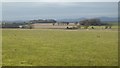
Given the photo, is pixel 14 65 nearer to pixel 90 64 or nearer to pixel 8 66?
pixel 8 66

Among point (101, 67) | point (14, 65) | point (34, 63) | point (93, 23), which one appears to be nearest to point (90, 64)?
point (101, 67)

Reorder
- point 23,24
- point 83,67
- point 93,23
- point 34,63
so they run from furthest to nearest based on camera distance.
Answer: point 93,23 → point 23,24 → point 34,63 → point 83,67

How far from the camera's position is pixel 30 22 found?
4638 inches

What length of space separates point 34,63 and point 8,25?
93.1 meters

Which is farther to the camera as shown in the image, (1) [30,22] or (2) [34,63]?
(1) [30,22]

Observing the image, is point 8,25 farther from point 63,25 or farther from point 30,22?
point 63,25

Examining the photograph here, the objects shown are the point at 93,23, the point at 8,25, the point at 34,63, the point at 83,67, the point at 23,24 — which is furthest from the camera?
the point at 93,23

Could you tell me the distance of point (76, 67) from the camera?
604 inches

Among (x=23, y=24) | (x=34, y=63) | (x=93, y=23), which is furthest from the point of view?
(x=93, y=23)

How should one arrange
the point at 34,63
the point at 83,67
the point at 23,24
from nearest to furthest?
the point at 83,67 < the point at 34,63 < the point at 23,24

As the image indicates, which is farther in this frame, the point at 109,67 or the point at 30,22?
the point at 30,22

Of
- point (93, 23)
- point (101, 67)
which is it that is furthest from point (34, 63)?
point (93, 23)

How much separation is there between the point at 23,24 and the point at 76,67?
335 feet

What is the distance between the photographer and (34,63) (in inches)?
661
